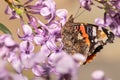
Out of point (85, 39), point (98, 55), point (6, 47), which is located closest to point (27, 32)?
point (85, 39)

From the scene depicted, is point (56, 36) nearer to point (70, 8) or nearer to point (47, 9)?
point (47, 9)

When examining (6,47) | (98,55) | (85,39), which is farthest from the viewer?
(98,55)

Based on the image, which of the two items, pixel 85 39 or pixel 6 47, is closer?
pixel 6 47

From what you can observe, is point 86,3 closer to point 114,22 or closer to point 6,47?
point 114,22

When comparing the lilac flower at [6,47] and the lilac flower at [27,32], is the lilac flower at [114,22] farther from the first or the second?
the lilac flower at [6,47]

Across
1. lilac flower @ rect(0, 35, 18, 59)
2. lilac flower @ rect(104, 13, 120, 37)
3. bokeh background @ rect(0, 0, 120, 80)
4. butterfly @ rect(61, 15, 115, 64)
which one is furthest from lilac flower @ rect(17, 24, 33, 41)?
bokeh background @ rect(0, 0, 120, 80)

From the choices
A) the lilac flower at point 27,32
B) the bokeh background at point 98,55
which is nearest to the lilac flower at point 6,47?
the lilac flower at point 27,32

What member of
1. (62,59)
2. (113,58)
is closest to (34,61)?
(62,59)

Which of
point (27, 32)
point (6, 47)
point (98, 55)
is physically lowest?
point (6, 47)

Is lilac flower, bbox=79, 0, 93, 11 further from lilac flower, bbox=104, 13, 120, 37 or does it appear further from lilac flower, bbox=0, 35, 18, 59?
lilac flower, bbox=0, 35, 18, 59
